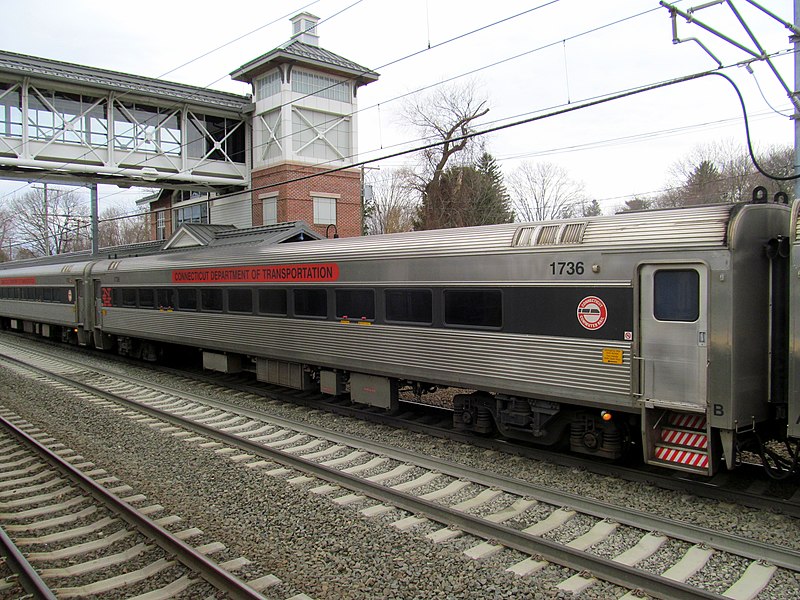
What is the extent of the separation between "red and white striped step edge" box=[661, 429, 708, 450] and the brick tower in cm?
2161

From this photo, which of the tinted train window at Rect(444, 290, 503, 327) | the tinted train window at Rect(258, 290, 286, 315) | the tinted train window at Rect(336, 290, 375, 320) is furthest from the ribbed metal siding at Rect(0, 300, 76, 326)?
the tinted train window at Rect(444, 290, 503, 327)

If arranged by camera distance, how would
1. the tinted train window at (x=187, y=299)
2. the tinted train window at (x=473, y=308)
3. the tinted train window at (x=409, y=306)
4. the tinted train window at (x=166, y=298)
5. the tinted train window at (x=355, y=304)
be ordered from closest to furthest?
the tinted train window at (x=473, y=308), the tinted train window at (x=409, y=306), the tinted train window at (x=355, y=304), the tinted train window at (x=187, y=299), the tinted train window at (x=166, y=298)

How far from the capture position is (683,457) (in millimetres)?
6398

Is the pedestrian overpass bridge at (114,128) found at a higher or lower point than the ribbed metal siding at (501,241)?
higher

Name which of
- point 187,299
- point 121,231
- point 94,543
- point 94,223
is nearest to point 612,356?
point 94,543

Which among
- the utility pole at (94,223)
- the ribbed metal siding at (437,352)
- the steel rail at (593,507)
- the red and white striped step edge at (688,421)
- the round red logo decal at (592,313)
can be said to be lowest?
the steel rail at (593,507)

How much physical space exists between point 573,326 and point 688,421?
5.28ft

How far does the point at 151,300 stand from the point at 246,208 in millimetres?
12368

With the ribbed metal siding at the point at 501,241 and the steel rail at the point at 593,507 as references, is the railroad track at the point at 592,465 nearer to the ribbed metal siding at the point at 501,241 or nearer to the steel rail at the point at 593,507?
the steel rail at the point at 593,507

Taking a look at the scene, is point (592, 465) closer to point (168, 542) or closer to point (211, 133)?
point (168, 542)

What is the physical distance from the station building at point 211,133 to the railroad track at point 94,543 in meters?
16.2

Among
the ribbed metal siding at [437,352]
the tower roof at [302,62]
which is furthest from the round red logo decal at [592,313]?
the tower roof at [302,62]

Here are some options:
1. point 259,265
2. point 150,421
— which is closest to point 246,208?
point 259,265

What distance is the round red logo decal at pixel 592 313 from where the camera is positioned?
22.9ft
